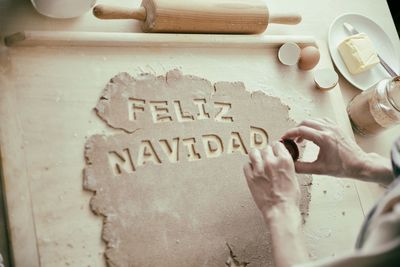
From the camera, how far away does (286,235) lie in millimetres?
912

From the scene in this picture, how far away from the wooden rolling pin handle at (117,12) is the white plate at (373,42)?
1.93 ft

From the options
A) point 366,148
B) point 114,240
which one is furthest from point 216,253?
point 366,148

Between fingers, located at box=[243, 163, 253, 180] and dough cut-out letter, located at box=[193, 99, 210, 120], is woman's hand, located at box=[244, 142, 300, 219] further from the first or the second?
dough cut-out letter, located at box=[193, 99, 210, 120]

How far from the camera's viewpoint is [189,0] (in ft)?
3.75

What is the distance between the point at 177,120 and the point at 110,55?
22 centimetres

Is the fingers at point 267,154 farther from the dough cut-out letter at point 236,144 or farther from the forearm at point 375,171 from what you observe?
the forearm at point 375,171

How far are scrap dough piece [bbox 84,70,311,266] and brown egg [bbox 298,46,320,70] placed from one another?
183mm

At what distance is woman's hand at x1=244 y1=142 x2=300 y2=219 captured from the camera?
3.16 ft

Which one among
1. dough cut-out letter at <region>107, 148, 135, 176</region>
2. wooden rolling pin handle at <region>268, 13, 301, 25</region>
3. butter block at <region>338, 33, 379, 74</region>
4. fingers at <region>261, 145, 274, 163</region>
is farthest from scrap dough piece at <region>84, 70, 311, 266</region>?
butter block at <region>338, 33, 379, 74</region>

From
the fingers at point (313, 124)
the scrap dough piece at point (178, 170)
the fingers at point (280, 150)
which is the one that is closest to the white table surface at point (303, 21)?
the scrap dough piece at point (178, 170)

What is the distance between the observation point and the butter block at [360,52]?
1316 mm

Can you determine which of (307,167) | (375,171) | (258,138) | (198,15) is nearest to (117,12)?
(198,15)

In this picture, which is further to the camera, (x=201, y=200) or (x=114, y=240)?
(x=201, y=200)

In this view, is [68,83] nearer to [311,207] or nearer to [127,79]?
[127,79]
